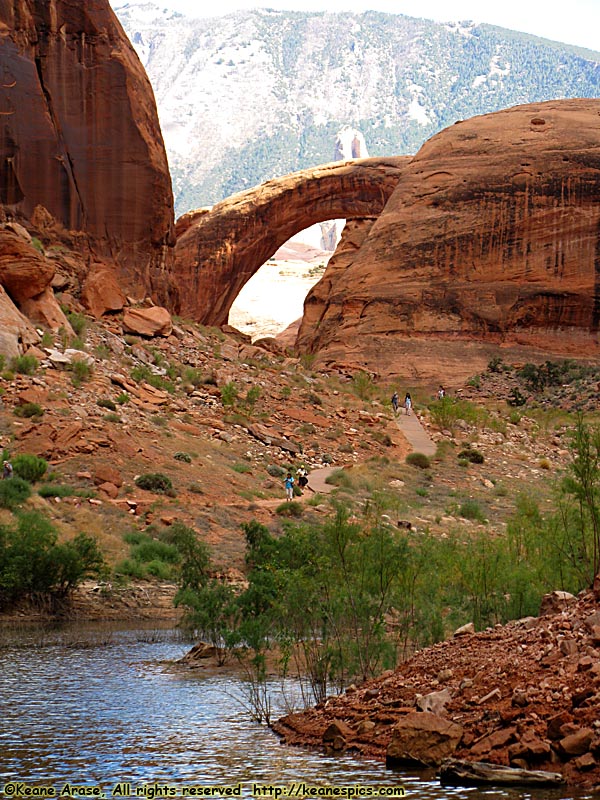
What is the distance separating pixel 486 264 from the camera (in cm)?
4197

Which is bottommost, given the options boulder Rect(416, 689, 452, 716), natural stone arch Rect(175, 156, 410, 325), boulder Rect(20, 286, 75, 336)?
boulder Rect(416, 689, 452, 716)

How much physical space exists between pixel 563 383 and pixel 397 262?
777cm

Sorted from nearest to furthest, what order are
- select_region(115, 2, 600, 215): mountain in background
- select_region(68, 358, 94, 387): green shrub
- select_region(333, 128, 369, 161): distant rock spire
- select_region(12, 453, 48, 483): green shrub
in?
1. select_region(12, 453, 48, 483): green shrub
2. select_region(68, 358, 94, 387): green shrub
3. select_region(333, 128, 369, 161): distant rock spire
4. select_region(115, 2, 600, 215): mountain in background

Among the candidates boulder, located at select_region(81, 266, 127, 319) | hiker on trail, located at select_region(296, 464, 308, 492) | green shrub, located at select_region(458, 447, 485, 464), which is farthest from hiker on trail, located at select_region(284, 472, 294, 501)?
green shrub, located at select_region(458, 447, 485, 464)

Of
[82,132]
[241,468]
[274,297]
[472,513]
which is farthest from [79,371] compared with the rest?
[274,297]

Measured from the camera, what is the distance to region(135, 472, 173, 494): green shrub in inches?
835

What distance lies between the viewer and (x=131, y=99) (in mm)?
30344

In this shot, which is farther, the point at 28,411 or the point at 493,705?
the point at 28,411

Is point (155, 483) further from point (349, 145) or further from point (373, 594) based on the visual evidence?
point (349, 145)

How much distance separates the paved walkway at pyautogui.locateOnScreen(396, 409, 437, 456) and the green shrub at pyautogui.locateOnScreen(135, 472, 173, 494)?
10.2 metres

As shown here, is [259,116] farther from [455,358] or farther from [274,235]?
[455,358]

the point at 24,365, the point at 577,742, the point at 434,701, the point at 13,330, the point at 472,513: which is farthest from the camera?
the point at 472,513

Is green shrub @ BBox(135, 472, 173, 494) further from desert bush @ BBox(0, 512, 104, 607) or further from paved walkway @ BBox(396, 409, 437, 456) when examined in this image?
paved walkway @ BBox(396, 409, 437, 456)

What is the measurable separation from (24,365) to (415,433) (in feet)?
40.9
